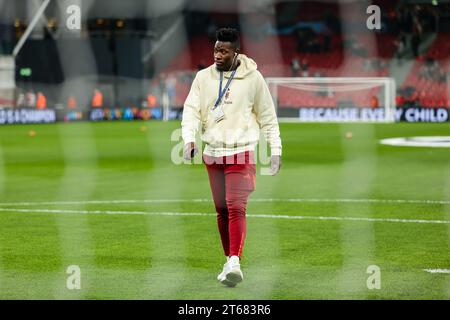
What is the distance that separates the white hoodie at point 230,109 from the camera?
812 centimetres

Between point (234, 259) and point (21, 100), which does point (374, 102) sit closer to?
point (21, 100)

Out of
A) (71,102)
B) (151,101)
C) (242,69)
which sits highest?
(242,69)

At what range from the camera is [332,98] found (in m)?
42.7

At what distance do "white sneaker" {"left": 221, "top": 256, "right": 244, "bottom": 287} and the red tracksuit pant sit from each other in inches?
3.4

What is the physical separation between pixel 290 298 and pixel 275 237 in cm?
317

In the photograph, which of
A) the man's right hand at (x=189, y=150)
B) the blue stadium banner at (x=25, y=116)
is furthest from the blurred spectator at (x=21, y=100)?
the man's right hand at (x=189, y=150)

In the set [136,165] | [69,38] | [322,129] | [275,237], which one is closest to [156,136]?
[322,129]

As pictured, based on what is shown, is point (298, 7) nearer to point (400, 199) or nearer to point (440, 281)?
point (400, 199)

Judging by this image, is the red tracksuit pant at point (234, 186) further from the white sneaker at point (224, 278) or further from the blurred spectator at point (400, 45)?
the blurred spectator at point (400, 45)

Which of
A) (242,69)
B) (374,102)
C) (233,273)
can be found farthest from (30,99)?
(233,273)

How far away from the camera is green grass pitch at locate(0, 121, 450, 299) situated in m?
8.10

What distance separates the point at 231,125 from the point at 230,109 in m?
0.12

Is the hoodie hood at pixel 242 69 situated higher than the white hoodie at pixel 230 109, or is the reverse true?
the hoodie hood at pixel 242 69

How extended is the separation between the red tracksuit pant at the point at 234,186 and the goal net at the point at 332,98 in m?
30.7
